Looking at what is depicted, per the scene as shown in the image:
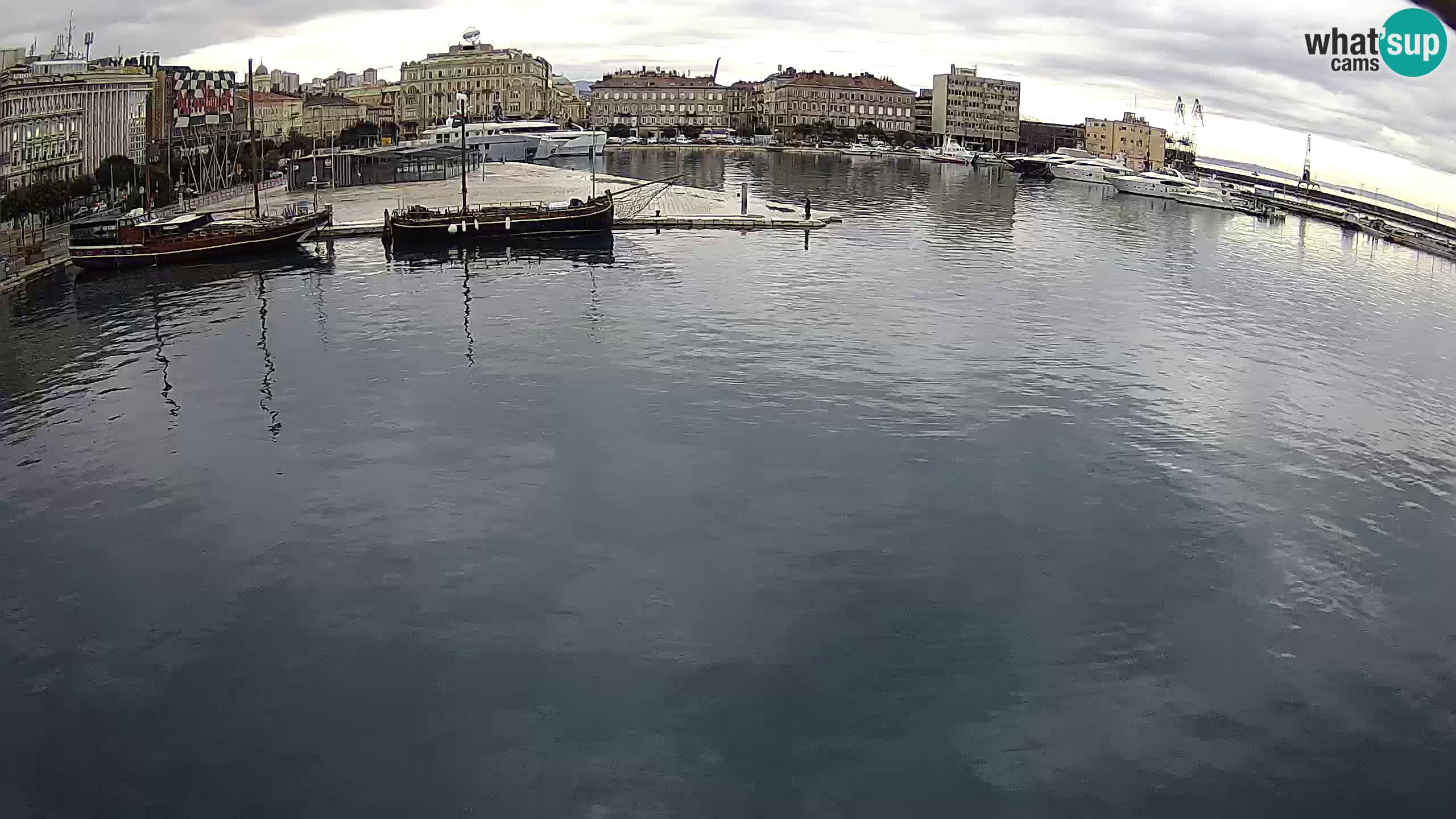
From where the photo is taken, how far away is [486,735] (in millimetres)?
11359

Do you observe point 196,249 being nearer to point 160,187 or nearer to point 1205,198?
point 160,187

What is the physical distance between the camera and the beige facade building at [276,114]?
94625 millimetres

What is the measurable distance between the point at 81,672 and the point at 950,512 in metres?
11.0

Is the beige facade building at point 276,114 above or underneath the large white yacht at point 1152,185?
above

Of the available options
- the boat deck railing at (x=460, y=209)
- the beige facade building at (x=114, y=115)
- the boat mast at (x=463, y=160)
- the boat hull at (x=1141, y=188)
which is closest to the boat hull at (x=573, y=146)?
the beige facade building at (x=114, y=115)

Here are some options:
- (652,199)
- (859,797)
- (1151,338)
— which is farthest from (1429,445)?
(652,199)

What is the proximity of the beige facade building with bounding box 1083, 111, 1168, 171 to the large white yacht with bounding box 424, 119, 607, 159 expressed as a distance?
76.5m

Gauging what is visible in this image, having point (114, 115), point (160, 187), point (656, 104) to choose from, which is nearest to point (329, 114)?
point (656, 104)

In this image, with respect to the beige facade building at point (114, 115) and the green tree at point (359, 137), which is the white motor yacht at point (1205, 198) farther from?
the beige facade building at point (114, 115)

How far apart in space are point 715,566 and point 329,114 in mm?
119108

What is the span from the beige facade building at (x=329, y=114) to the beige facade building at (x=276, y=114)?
2.39m

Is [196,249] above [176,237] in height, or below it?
Answer: below

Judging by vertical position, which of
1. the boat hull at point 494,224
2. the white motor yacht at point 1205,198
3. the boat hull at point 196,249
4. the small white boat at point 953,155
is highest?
the small white boat at point 953,155

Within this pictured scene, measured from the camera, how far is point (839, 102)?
149500mm
